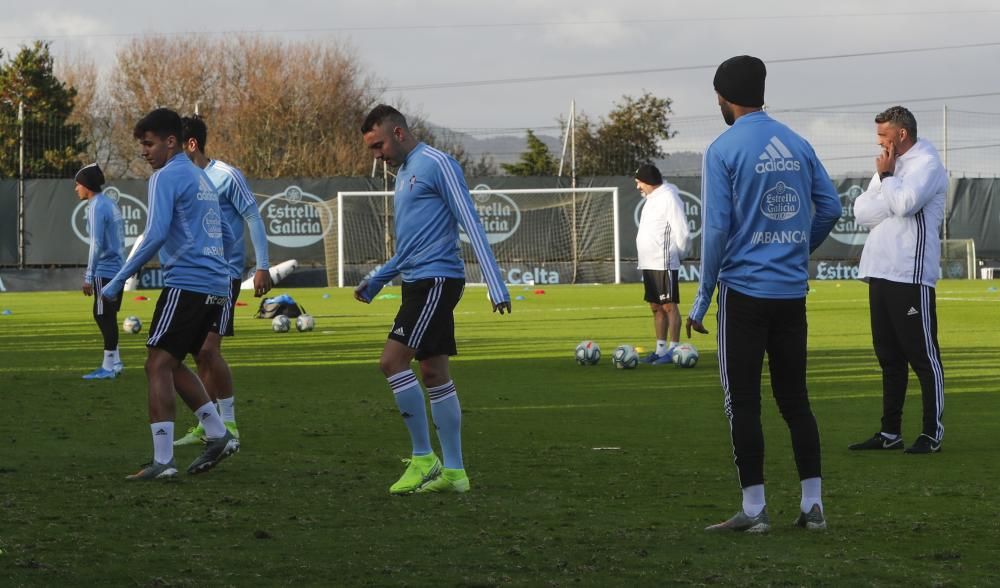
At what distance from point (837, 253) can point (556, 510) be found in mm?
36490

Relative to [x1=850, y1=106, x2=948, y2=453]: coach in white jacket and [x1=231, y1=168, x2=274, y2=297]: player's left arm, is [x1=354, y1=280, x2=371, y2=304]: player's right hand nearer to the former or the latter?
[x1=231, y1=168, x2=274, y2=297]: player's left arm

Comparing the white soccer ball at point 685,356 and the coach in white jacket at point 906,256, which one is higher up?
the coach in white jacket at point 906,256

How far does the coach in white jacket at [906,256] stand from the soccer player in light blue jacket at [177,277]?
3603 mm

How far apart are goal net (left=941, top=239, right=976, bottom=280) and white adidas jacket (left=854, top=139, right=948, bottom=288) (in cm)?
3419

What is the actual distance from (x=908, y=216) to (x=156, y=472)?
4.42 m

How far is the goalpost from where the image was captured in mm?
40500

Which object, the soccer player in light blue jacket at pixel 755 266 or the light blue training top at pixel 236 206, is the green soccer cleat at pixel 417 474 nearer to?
the soccer player in light blue jacket at pixel 755 266

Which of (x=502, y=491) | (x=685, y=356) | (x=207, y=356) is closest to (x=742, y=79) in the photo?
(x=502, y=491)

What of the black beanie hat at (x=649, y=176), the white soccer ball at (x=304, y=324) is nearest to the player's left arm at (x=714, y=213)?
the black beanie hat at (x=649, y=176)

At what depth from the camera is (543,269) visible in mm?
40719

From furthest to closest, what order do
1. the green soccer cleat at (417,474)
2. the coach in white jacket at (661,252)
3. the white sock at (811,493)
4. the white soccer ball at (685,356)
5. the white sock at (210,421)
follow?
Answer: 1. the coach in white jacket at (661,252)
2. the white soccer ball at (685,356)
3. the white sock at (210,421)
4. the green soccer cleat at (417,474)
5. the white sock at (811,493)

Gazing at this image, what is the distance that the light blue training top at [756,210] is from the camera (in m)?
6.01

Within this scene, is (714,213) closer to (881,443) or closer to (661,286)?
(881,443)

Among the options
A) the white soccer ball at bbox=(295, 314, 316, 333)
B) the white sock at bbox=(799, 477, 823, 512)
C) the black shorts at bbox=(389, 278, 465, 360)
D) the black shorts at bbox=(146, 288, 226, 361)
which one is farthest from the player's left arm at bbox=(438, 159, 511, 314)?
the white soccer ball at bbox=(295, 314, 316, 333)
